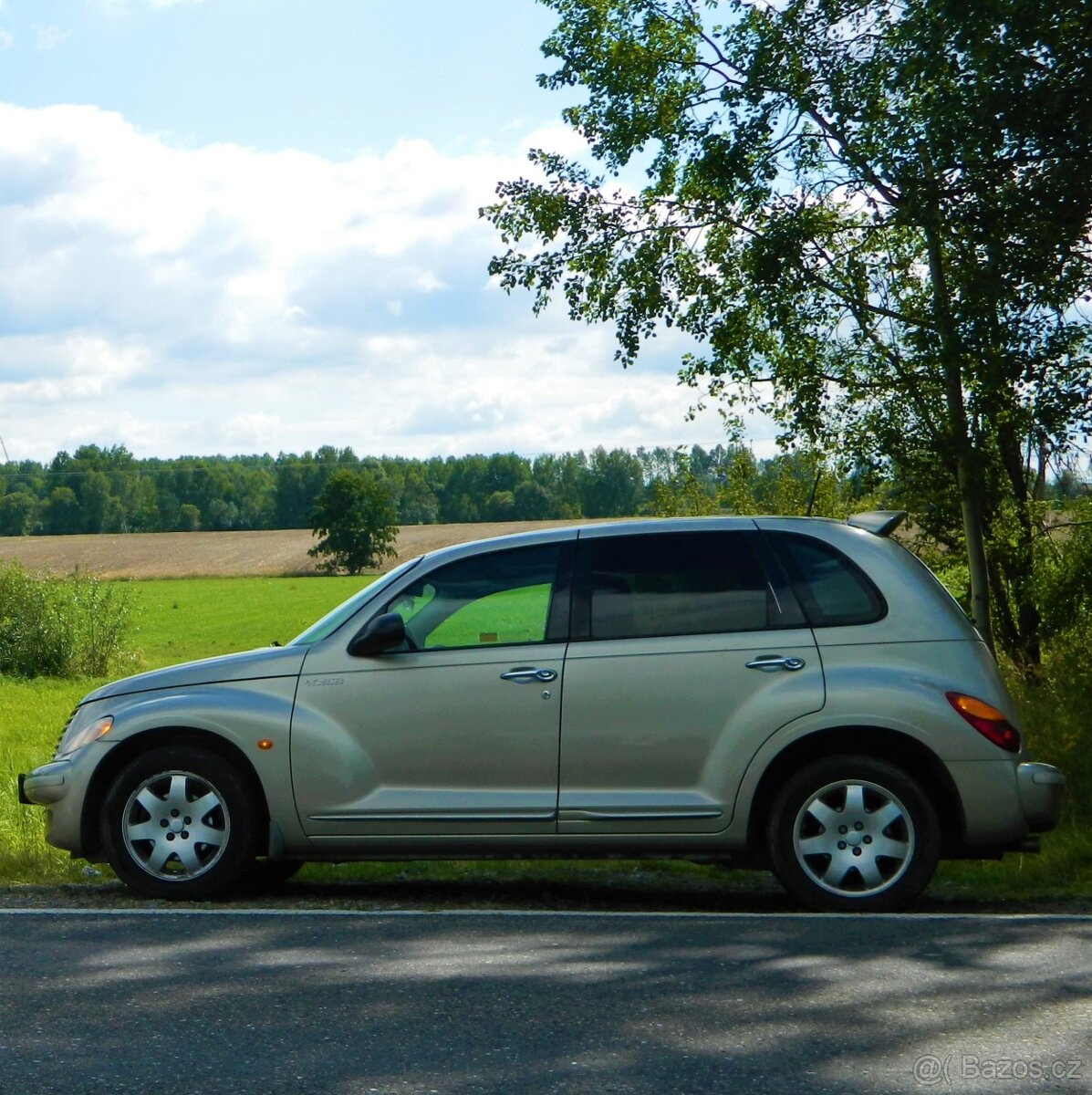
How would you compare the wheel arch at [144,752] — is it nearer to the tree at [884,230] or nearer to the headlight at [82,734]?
the headlight at [82,734]

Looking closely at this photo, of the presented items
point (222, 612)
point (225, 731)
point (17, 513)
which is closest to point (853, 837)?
point (225, 731)

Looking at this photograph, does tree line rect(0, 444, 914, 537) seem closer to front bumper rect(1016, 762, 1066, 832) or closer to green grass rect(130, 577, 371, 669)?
green grass rect(130, 577, 371, 669)

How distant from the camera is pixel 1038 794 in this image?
7246 mm

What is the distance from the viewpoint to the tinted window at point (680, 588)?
7.57 m

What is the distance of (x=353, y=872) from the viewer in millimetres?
9117

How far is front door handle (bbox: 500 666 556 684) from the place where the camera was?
754 cm

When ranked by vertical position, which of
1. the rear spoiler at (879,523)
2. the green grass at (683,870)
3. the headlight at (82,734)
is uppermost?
the rear spoiler at (879,523)

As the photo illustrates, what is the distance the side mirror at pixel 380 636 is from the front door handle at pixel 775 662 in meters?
1.63

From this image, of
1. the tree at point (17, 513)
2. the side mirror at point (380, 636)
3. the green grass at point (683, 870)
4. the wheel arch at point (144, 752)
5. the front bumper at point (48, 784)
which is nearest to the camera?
the side mirror at point (380, 636)

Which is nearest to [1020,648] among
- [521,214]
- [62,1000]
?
[521,214]

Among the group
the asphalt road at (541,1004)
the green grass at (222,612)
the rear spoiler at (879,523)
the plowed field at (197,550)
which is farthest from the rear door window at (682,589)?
the plowed field at (197,550)

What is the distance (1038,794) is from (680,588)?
184cm

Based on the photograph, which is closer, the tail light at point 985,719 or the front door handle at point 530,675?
Result: the tail light at point 985,719

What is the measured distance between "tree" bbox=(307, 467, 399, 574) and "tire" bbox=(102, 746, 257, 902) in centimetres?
8581
